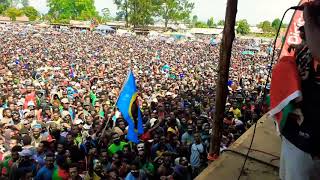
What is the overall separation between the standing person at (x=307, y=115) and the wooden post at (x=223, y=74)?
2.24 meters

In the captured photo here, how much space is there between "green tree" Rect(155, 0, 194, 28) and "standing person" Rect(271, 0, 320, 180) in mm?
68731

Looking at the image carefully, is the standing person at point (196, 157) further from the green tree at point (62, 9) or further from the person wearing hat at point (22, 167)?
the green tree at point (62, 9)

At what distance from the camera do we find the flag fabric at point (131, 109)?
7.01 meters

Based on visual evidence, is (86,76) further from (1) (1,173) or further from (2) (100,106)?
(1) (1,173)

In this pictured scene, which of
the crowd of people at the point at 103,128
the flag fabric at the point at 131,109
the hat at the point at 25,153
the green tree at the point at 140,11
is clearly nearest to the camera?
the crowd of people at the point at 103,128

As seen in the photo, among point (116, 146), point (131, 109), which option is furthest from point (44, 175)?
point (131, 109)

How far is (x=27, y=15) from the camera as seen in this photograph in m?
80.5

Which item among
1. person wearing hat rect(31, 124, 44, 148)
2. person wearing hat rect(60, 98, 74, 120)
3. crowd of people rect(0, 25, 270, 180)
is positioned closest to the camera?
crowd of people rect(0, 25, 270, 180)

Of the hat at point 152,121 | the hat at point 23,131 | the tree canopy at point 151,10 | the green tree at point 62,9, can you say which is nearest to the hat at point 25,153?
the hat at point 23,131

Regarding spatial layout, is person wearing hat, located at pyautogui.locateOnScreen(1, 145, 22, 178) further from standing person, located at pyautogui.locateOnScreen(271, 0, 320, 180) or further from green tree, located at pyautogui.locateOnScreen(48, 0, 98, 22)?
green tree, located at pyautogui.locateOnScreen(48, 0, 98, 22)

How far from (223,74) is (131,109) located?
331 centimetres

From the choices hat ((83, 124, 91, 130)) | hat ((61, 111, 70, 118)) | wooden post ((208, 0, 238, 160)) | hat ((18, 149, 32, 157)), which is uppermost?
wooden post ((208, 0, 238, 160))

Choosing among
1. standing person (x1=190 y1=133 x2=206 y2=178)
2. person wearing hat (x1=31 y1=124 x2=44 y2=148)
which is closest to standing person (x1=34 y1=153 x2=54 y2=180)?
person wearing hat (x1=31 y1=124 x2=44 y2=148)

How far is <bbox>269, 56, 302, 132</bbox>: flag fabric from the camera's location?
5.63 ft
